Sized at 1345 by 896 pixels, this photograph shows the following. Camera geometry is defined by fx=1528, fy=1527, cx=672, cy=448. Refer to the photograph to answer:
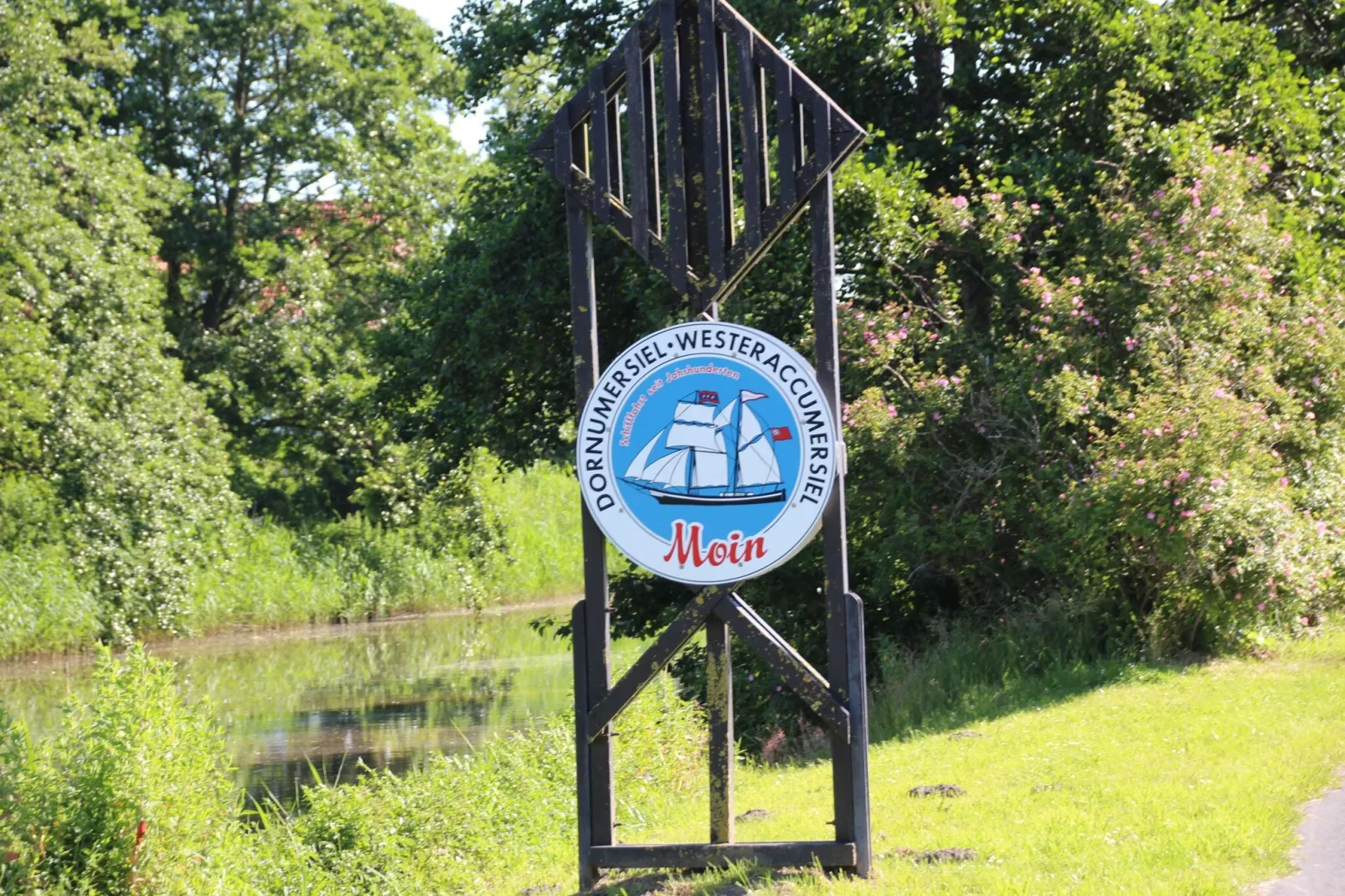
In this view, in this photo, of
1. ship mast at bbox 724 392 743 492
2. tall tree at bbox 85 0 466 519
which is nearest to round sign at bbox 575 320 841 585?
ship mast at bbox 724 392 743 492

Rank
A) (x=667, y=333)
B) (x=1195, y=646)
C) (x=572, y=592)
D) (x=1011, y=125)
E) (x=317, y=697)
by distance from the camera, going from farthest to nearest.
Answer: (x=572, y=592)
(x=317, y=697)
(x=1011, y=125)
(x=1195, y=646)
(x=667, y=333)

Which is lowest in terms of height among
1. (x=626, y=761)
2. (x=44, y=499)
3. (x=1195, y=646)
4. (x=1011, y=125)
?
(x=626, y=761)

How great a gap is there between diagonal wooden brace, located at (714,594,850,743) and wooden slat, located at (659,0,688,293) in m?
1.55

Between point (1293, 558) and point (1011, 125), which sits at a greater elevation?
point (1011, 125)

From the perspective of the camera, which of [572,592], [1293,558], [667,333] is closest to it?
[667,333]

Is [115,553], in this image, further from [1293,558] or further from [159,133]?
[1293,558]

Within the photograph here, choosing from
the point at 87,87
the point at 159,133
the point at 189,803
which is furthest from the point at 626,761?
the point at 159,133

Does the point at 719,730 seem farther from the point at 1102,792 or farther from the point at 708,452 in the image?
the point at 1102,792

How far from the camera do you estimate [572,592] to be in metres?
39.5

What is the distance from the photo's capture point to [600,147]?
279 inches

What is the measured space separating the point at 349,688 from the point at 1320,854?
19.4 m

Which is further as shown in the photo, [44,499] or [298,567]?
[298,567]

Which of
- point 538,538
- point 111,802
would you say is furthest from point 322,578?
point 111,802

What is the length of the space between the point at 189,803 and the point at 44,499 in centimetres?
2135
